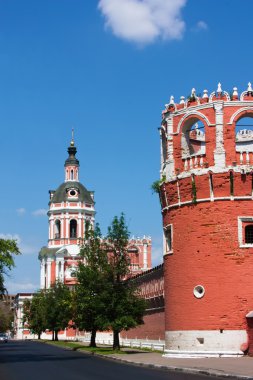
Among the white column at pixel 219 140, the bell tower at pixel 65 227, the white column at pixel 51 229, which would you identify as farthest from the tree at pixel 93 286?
the white column at pixel 51 229

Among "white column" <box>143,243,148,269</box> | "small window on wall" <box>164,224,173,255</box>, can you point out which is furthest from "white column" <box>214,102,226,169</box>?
"white column" <box>143,243,148,269</box>

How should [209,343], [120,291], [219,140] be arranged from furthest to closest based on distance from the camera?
[120,291] → [219,140] → [209,343]

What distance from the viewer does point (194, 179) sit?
110 feet

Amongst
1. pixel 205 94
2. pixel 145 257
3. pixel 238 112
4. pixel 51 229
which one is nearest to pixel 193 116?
pixel 205 94

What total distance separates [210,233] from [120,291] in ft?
43.0

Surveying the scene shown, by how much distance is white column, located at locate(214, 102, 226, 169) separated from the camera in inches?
1296

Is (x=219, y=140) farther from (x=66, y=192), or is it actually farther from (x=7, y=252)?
(x=66, y=192)

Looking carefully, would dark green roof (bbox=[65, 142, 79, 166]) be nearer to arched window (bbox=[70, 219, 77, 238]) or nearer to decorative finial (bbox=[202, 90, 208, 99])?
arched window (bbox=[70, 219, 77, 238])

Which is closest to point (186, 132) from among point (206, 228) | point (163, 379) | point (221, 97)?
point (221, 97)

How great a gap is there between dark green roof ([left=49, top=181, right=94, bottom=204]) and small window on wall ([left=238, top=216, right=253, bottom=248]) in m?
83.0

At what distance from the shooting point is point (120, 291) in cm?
4394

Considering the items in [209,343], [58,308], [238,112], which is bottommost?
[209,343]

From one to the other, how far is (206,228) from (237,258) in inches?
84.1

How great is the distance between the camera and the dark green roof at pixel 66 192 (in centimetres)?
11506
